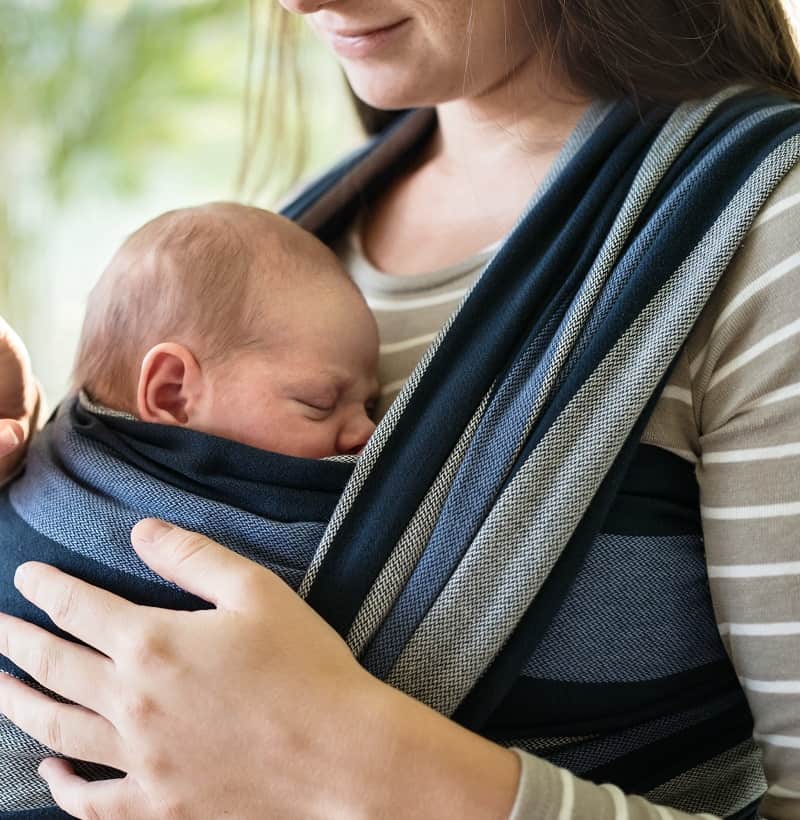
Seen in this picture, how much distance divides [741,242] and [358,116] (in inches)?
34.6

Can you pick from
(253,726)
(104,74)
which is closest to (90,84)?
(104,74)

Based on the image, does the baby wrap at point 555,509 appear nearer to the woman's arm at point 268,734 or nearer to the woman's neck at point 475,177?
the woman's arm at point 268,734

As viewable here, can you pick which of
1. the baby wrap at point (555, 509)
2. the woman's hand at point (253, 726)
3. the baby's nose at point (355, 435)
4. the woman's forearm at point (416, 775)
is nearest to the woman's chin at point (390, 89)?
the baby wrap at point (555, 509)

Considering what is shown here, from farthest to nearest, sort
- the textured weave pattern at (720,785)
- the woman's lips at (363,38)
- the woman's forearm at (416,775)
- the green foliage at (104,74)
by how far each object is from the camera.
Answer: the green foliage at (104,74) → the woman's lips at (363,38) → the textured weave pattern at (720,785) → the woman's forearm at (416,775)

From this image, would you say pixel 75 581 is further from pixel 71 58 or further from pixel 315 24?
pixel 71 58

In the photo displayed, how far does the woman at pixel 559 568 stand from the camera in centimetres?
84

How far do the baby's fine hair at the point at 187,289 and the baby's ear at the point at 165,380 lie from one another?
0.02m

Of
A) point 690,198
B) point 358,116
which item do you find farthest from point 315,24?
point 690,198

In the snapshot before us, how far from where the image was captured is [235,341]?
1.11 metres

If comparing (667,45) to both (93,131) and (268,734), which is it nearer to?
(268,734)

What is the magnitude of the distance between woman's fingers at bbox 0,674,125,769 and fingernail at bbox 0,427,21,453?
24 cm

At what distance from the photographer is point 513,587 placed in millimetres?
922

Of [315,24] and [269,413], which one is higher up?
[315,24]

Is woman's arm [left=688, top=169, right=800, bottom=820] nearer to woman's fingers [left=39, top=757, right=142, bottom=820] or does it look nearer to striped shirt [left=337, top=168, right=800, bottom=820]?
striped shirt [left=337, top=168, right=800, bottom=820]
